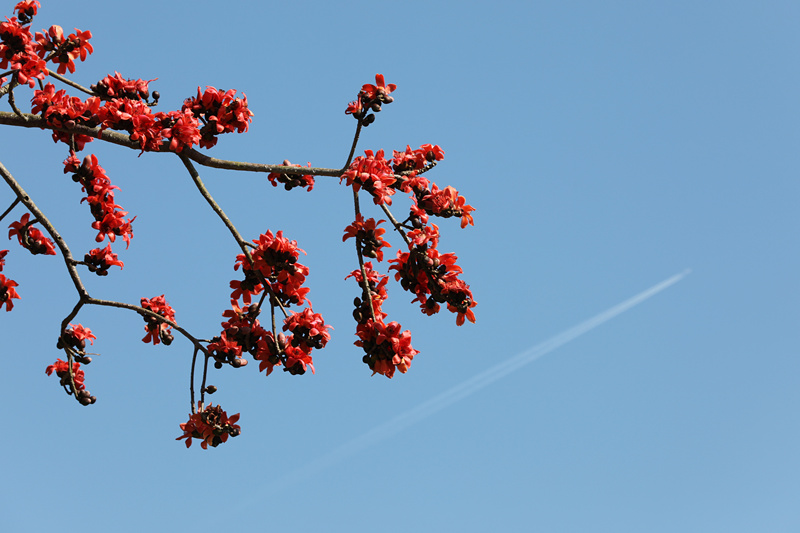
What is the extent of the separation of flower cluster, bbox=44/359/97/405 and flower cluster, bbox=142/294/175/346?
0.72 metres

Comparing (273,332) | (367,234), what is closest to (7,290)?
(273,332)

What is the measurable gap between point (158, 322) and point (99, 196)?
1.05 metres

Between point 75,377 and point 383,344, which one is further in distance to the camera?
point 75,377

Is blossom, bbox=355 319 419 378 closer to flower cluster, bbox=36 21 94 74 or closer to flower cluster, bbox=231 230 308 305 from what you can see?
flower cluster, bbox=231 230 308 305

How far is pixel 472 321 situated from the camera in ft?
15.3

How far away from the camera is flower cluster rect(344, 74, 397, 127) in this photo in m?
4.85

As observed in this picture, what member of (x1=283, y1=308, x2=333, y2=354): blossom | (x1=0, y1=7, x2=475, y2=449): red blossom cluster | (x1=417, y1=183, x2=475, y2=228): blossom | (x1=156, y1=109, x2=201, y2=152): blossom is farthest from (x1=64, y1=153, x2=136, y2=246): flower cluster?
(x1=417, y1=183, x2=475, y2=228): blossom

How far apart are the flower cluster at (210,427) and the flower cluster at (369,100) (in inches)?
89.2

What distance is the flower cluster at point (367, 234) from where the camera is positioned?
4.77 metres

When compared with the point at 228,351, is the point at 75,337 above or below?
above

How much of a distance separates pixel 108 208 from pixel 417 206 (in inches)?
97.1

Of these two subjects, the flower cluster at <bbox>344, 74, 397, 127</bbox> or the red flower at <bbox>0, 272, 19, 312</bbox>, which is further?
the red flower at <bbox>0, 272, 19, 312</bbox>

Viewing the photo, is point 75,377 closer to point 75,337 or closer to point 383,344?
point 75,337

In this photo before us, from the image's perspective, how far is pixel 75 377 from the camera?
6.24m
